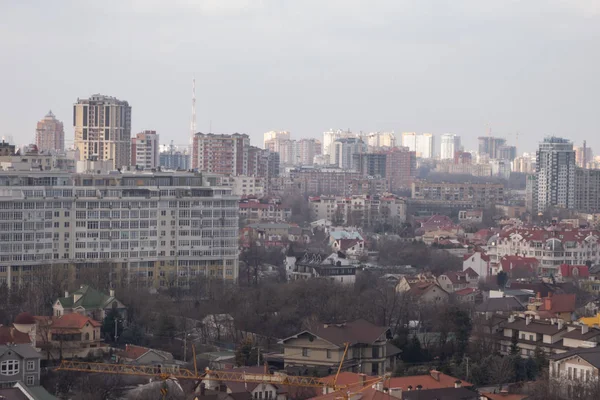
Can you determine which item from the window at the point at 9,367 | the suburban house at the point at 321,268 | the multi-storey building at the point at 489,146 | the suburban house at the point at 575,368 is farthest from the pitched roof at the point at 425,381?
the multi-storey building at the point at 489,146

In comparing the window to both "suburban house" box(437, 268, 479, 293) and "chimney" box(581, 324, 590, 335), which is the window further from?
"suburban house" box(437, 268, 479, 293)

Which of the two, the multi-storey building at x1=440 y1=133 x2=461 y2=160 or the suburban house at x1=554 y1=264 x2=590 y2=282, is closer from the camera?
the suburban house at x1=554 y1=264 x2=590 y2=282

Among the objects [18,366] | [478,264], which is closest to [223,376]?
[18,366]

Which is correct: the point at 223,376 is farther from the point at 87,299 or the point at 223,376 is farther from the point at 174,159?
the point at 174,159

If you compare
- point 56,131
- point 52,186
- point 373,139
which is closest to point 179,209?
point 52,186

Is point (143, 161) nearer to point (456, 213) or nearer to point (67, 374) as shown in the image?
point (456, 213)

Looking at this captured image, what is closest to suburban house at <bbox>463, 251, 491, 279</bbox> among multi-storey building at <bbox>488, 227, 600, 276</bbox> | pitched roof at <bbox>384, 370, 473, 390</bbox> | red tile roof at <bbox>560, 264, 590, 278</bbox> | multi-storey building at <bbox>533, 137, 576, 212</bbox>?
multi-storey building at <bbox>488, 227, 600, 276</bbox>
